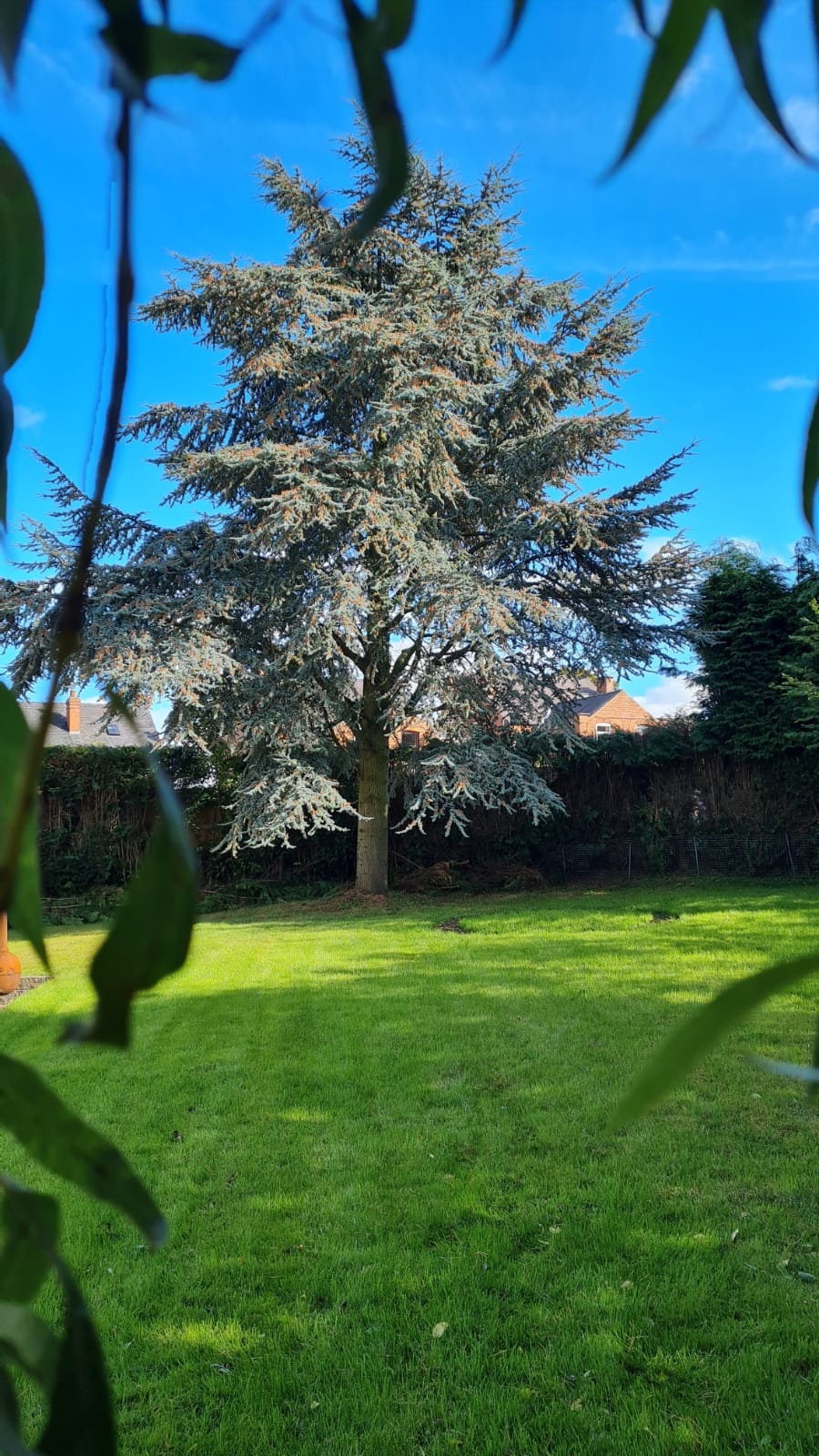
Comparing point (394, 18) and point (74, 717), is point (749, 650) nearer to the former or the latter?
point (394, 18)

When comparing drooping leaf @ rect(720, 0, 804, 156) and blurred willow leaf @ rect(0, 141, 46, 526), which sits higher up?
drooping leaf @ rect(720, 0, 804, 156)

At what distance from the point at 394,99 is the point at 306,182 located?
13.0 meters

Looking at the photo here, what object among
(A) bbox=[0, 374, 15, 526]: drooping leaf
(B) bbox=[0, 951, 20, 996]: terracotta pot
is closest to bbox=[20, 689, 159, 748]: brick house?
(B) bbox=[0, 951, 20, 996]: terracotta pot

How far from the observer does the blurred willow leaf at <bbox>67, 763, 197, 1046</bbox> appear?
0.63 ft

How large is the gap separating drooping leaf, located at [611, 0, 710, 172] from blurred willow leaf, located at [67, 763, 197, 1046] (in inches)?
8.6

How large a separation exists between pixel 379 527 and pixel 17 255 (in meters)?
10.3

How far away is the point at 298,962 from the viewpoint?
7.23 metres

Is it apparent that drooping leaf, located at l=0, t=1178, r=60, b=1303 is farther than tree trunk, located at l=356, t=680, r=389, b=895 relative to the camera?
No

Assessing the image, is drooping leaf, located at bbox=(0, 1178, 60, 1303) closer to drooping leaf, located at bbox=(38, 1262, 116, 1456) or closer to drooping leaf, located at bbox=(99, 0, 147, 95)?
drooping leaf, located at bbox=(38, 1262, 116, 1456)

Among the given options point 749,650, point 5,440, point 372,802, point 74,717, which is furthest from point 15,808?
point 74,717

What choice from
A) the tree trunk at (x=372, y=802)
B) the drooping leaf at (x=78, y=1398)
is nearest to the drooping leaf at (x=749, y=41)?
the drooping leaf at (x=78, y=1398)

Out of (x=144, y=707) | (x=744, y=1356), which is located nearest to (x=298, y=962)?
(x=144, y=707)

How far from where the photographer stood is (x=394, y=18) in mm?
260

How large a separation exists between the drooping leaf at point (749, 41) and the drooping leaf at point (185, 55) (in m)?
0.15
